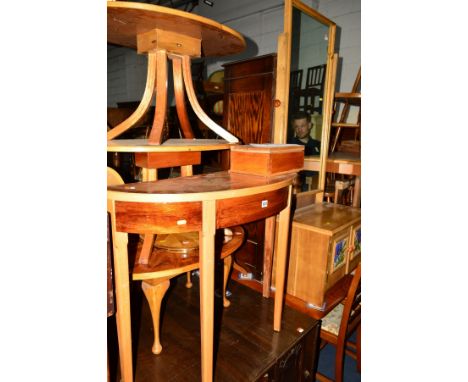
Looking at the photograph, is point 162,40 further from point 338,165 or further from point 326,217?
point 338,165

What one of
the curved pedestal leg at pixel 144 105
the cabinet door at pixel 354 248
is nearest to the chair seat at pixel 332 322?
the cabinet door at pixel 354 248

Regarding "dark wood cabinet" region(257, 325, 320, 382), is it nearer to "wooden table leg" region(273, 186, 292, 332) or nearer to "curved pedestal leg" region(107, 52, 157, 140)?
"wooden table leg" region(273, 186, 292, 332)

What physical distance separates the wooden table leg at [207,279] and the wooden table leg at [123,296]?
0.84 ft

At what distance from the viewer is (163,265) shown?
4.04 ft

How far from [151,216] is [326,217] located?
4.51 feet

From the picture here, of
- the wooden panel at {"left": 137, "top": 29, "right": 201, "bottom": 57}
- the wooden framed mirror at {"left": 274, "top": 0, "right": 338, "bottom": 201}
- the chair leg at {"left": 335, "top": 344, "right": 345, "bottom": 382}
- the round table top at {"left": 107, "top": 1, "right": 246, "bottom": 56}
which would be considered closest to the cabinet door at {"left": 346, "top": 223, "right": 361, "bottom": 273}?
the wooden framed mirror at {"left": 274, "top": 0, "right": 338, "bottom": 201}

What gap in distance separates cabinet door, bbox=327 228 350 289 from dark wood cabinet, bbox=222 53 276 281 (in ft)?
1.79

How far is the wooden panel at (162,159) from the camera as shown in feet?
3.92
